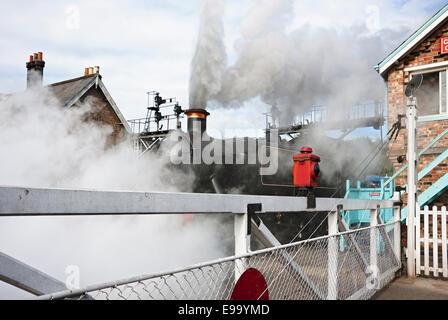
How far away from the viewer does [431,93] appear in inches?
389

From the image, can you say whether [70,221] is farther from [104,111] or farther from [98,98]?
[104,111]

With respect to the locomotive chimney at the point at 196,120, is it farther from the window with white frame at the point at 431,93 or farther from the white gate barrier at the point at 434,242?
the window with white frame at the point at 431,93

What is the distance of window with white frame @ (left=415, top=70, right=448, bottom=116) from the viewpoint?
9.44 meters

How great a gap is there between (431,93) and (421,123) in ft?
3.73

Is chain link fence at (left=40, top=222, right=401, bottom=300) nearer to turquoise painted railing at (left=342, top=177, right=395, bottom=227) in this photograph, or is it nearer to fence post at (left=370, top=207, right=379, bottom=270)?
fence post at (left=370, top=207, right=379, bottom=270)

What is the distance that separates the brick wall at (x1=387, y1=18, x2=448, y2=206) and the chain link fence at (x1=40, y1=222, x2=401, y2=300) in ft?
9.31

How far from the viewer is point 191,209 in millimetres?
2494

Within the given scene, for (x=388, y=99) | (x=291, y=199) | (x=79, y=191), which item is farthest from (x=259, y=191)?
(x=79, y=191)

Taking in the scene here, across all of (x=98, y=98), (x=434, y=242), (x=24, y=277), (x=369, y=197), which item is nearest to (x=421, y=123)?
(x=369, y=197)

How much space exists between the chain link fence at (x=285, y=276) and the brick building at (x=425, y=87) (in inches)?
114

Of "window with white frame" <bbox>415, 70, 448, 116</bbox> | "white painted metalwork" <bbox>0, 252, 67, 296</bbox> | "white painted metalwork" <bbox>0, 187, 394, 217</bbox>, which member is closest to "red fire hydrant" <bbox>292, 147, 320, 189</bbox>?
"white painted metalwork" <bbox>0, 187, 394, 217</bbox>

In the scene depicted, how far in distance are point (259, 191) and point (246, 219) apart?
228 inches

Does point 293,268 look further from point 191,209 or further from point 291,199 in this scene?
point 191,209

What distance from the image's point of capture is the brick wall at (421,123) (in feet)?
29.1
